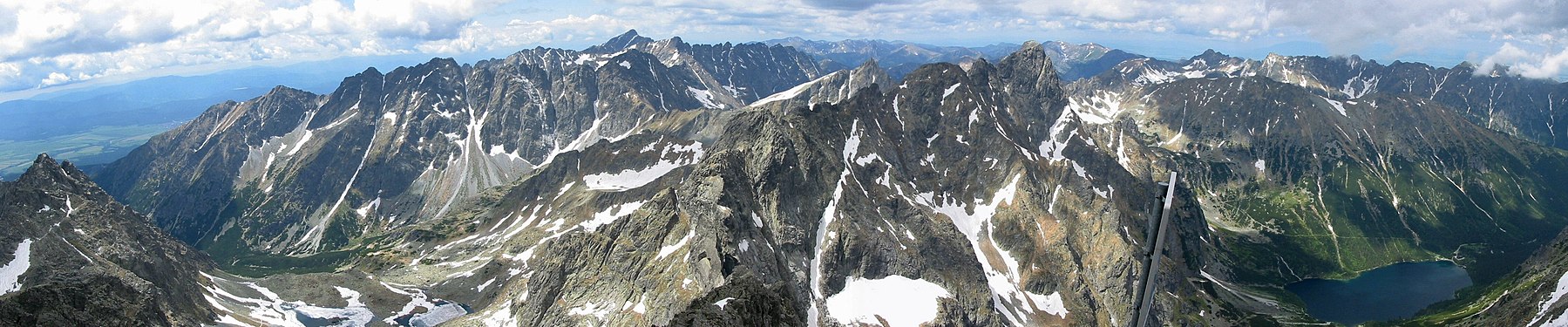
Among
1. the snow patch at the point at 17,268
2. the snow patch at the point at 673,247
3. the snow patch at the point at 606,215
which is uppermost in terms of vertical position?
the snow patch at the point at 673,247

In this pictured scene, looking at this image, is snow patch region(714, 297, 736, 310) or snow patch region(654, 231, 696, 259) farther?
snow patch region(654, 231, 696, 259)

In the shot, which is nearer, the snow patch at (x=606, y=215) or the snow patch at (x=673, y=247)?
the snow patch at (x=673, y=247)

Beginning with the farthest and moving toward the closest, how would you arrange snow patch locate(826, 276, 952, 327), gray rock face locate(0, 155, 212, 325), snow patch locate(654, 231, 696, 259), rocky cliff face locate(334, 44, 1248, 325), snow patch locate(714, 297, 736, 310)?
snow patch locate(826, 276, 952, 327) < gray rock face locate(0, 155, 212, 325) < rocky cliff face locate(334, 44, 1248, 325) < snow patch locate(654, 231, 696, 259) < snow patch locate(714, 297, 736, 310)

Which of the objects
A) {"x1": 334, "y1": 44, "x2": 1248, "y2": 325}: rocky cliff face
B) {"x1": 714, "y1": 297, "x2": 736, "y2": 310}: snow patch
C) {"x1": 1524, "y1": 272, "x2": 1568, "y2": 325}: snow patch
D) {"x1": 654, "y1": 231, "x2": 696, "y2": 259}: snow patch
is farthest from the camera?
{"x1": 1524, "y1": 272, "x2": 1568, "y2": 325}: snow patch

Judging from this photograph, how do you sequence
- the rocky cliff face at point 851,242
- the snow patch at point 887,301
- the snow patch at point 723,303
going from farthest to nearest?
1. the snow patch at point 887,301
2. the rocky cliff face at point 851,242
3. the snow patch at point 723,303

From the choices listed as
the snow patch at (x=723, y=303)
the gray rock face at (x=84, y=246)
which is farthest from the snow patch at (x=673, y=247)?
the snow patch at (x=723, y=303)

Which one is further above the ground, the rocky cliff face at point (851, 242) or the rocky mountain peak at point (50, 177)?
the rocky mountain peak at point (50, 177)

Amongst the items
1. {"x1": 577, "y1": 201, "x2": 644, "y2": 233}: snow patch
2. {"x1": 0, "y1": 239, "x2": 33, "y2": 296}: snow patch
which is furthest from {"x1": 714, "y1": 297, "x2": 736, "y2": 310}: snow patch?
{"x1": 577, "y1": 201, "x2": 644, "y2": 233}: snow patch

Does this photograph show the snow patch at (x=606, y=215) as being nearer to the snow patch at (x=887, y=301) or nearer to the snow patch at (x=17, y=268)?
the snow patch at (x=887, y=301)

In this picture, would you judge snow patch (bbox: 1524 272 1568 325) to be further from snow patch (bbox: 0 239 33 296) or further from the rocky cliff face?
snow patch (bbox: 0 239 33 296)

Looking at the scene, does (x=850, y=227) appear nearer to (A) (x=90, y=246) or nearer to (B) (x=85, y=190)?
(A) (x=90, y=246)

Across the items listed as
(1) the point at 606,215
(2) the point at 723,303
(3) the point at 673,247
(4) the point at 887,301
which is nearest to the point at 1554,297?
(4) the point at 887,301
